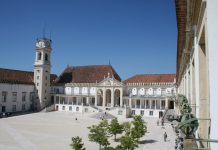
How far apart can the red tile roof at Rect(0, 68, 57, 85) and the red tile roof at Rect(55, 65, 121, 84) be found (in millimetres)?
7524

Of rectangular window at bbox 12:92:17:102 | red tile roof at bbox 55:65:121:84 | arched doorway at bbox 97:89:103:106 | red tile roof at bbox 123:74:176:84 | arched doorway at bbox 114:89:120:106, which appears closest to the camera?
red tile roof at bbox 123:74:176:84

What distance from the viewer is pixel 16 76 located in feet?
192

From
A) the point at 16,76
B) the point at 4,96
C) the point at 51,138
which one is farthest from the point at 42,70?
the point at 51,138

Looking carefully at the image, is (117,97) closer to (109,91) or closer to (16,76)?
(109,91)

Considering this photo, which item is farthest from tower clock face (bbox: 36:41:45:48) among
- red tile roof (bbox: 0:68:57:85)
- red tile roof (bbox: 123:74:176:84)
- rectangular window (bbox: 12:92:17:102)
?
red tile roof (bbox: 123:74:176:84)

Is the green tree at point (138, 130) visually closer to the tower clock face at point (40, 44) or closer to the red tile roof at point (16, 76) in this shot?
the red tile roof at point (16, 76)

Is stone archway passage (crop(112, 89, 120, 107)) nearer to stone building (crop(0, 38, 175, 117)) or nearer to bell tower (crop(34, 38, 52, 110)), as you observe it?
stone building (crop(0, 38, 175, 117))

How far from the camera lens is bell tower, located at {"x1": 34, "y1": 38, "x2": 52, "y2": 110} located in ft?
197

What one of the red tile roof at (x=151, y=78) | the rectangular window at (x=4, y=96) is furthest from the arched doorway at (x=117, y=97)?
the rectangular window at (x=4, y=96)

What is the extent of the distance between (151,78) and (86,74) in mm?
17177

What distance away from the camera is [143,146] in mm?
25469

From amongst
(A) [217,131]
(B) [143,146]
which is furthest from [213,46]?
(B) [143,146]

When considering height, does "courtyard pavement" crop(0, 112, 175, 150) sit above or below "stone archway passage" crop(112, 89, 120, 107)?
below

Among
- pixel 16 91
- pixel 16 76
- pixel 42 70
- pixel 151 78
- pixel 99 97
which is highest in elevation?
pixel 42 70
